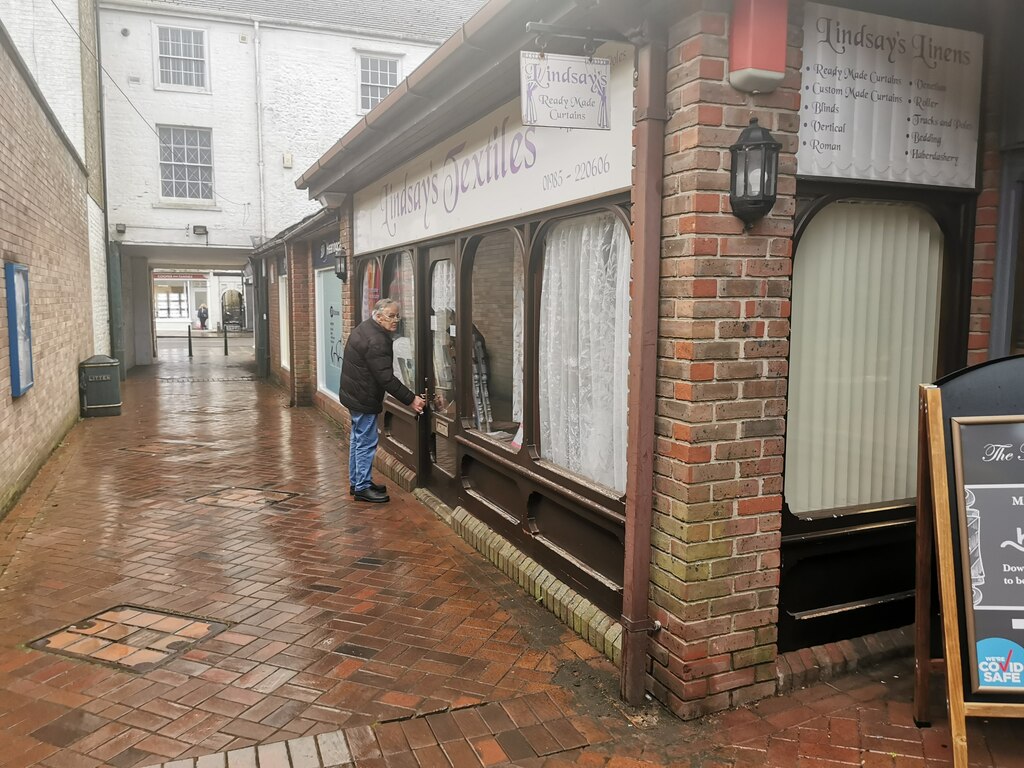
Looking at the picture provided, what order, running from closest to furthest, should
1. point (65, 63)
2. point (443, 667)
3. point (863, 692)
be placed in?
point (863, 692), point (443, 667), point (65, 63)

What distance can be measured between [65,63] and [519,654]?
15056mm

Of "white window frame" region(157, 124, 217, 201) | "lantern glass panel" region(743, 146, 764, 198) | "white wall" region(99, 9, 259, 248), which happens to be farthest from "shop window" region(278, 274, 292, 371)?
"lantern glass panel" region(743, 146, 764, 198)

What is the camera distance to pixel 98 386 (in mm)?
11219

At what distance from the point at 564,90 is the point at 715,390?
4.68 ft

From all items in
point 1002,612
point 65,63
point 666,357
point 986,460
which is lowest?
point 1002,612

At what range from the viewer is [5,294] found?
6258mm

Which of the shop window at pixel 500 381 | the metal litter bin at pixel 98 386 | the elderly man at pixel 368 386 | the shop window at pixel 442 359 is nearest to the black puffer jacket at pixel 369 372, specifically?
the elderly man at pixel 368 386

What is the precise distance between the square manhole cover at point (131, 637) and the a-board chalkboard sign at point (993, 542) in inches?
137

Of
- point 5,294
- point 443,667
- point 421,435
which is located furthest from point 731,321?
point 5,294

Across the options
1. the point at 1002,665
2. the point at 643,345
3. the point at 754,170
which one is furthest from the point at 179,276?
the point at 1002,665

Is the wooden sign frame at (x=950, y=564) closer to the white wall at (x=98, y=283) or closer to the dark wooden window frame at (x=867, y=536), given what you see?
the dark wooden window frame at (x=867, y=536)

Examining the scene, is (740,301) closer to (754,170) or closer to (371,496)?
(754,170)

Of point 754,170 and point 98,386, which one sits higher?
point 754,170

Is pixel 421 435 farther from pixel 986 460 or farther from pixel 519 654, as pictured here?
pixel 986 460
